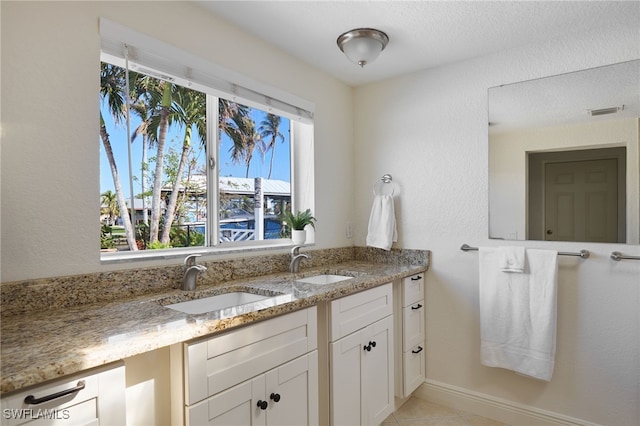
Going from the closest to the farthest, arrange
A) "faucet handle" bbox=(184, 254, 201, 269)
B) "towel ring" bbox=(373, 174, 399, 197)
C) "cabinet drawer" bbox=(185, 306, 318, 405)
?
"cabinet drawer" bbox=(185, 306, 318, 405) < "faucet handle" bbox=(184, 254, 201, 269) < "towel ring" bbox=(373, 174, 399, 197)

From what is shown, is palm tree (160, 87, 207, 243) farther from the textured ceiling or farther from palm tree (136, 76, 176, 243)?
the textured ceiling

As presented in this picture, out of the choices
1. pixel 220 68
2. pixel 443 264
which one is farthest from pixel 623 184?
pixel 220 68

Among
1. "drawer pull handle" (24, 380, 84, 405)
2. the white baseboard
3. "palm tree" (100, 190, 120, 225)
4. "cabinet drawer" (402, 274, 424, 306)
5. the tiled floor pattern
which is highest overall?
"palm tree" (100, 190, 120, 225)

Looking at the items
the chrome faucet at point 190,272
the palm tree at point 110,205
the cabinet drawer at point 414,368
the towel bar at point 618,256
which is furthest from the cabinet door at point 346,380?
the towel bar at point 618,256

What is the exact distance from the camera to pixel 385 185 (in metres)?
2.74

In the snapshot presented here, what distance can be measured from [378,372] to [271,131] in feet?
5.25

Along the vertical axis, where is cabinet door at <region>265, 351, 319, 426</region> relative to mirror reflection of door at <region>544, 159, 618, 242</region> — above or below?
below

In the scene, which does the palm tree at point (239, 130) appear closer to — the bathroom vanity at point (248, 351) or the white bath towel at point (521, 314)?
the bathroom vanity at point (248, 351)

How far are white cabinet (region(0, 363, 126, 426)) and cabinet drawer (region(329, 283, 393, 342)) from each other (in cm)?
92

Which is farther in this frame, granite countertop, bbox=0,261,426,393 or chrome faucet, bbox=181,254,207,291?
chrome faucet, bbox=181,254,207,291

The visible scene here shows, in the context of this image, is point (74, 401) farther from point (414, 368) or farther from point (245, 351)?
point (414, 368)

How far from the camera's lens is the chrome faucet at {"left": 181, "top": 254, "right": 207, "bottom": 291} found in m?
1.64

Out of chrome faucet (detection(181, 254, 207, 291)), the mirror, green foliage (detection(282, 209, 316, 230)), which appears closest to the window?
green foliage (detection(282, 209, 316, 230))

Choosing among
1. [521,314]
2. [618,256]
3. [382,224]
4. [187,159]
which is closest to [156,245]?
[187,159]
